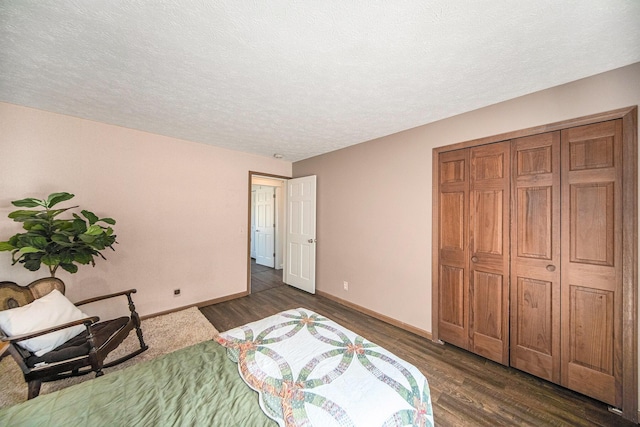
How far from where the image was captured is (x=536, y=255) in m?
1.92

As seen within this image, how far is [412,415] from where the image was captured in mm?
1031

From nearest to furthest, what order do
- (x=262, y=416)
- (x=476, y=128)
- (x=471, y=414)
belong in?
1. (x=262, y=416)
2. (x=471, y=414)
3. (x=476, y=128)

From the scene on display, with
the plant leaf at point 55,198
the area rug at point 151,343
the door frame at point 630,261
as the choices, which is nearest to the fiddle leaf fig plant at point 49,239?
the plant leaf at point 55,198

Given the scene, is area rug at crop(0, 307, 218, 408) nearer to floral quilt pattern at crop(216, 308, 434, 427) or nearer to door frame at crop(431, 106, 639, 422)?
floral quilt pattern at crop(216, 308, 434, 427)

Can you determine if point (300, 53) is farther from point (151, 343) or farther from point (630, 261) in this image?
point (151, 343)

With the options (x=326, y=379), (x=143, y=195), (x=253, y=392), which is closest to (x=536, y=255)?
(x=326, y=379)

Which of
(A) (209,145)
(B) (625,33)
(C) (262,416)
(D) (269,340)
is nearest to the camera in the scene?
(C) (262,416)

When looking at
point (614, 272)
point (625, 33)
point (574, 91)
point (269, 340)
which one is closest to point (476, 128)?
point (574, 91)

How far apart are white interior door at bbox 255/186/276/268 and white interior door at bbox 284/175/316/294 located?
1.40 meters

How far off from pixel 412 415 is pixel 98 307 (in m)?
3.38

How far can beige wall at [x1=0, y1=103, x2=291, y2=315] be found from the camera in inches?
87.1

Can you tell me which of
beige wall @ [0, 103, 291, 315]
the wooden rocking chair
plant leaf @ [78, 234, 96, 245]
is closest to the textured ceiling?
beige wall @ [0, 103, 291, 315]

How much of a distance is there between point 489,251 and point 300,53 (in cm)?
240

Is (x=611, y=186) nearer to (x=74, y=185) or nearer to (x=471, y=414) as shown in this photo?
(x=471, y=414)
